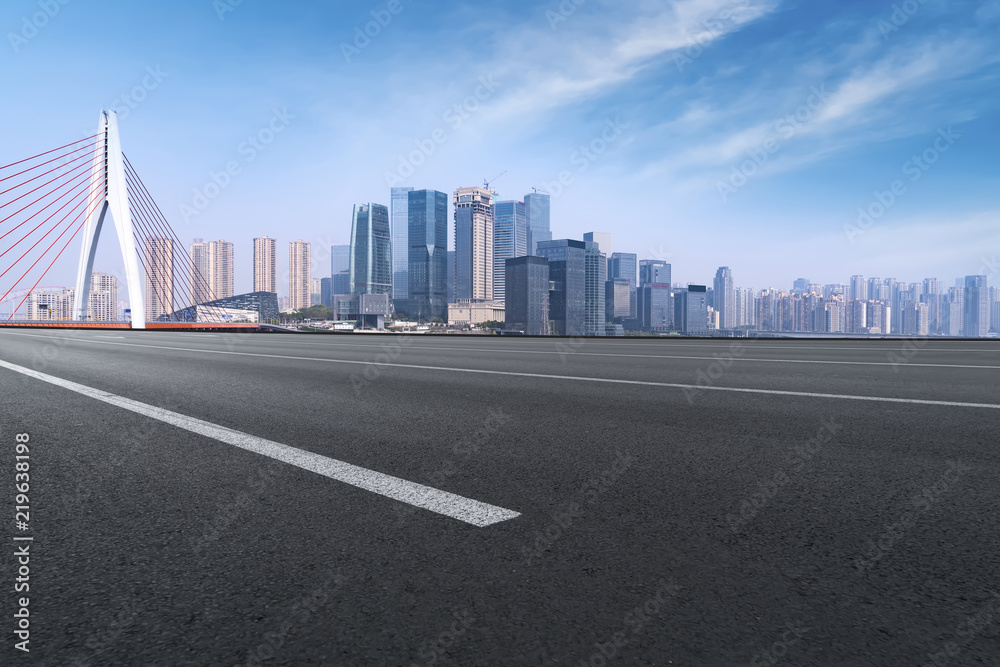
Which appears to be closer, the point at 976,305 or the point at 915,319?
the point at 976,305

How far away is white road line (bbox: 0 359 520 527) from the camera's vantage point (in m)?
2.49

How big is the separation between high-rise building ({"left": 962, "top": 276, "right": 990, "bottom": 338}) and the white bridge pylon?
111 m

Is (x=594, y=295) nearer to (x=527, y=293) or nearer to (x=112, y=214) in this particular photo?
(x=527, y=293)

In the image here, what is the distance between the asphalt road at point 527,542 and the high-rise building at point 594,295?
162338 mm

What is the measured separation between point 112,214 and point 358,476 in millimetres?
48807

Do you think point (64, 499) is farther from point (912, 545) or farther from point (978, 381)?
point (978, 381)

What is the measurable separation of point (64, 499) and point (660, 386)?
556 cm

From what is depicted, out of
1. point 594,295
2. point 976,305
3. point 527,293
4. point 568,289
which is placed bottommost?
point 976,305

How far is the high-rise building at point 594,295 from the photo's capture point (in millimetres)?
172000

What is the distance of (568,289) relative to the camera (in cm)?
15988

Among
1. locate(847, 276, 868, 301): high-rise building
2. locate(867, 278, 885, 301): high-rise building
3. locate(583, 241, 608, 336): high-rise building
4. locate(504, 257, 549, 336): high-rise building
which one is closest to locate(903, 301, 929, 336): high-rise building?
locate(867, 278, 885, 301): high-rise building

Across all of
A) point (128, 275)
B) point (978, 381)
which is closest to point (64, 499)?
point (978, 381)

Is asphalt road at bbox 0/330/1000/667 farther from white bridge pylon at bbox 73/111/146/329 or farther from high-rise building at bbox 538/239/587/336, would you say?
high-rise building at bbox 538/239/587/336

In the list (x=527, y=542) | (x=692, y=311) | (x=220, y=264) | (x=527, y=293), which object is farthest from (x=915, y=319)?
(x=220, y=264)
